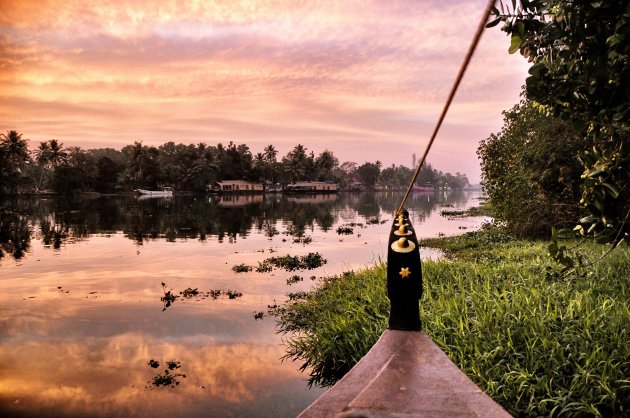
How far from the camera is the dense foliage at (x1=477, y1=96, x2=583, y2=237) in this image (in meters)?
16.2

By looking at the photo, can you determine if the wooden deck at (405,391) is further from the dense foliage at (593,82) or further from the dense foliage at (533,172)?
the dense foliage at (533,172)

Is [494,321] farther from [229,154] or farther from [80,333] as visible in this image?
[229,154]

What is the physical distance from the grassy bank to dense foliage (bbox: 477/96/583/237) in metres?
5.79

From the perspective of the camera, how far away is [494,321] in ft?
23.4

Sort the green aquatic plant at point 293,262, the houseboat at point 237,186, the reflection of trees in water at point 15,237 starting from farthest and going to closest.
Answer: the houseboat at point 237,186 → the reflection of trees in water at point 15,237 → the green aquatic plant at point 293,262

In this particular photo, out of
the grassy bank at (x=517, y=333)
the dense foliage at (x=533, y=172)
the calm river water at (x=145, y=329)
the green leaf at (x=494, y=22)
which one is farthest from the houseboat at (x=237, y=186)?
the green leaf at (x=494, y=22)

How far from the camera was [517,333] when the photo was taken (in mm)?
6594

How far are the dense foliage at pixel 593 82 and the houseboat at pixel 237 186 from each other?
10475 cm

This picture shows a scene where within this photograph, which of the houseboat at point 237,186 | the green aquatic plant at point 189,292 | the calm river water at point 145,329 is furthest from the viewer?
the houseboat at point 237,186

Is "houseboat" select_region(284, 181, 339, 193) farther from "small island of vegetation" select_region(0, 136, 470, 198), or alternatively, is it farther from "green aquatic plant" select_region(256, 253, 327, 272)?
"green aquatic plant" select_region(256, 253, 327, 272)

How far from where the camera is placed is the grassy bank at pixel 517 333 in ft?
17.7

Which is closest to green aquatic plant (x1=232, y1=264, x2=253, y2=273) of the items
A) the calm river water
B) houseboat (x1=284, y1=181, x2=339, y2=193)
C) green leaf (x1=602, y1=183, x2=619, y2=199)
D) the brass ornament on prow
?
the calm river water

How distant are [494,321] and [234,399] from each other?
4.98 meters

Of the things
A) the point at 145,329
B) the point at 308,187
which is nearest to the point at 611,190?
the point at 145,329
